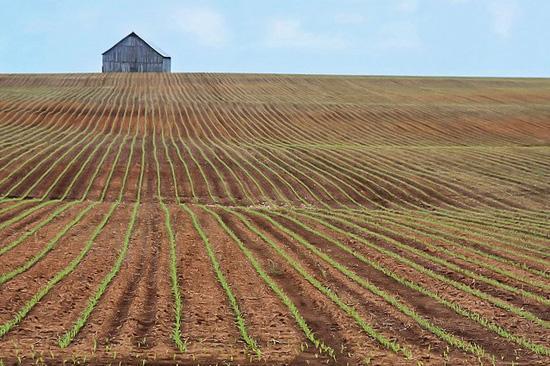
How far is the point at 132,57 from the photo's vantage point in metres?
70.8

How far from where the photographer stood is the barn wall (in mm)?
70500

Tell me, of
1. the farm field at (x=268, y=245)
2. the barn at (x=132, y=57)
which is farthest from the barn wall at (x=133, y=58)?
the farm field at (x=268, y=245)

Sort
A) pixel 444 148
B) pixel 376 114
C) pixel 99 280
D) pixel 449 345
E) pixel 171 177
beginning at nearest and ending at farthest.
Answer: pixel 449 345 < pixel 99 280 < pixel 171 177 < pixel 444 148 < pixel 376 114

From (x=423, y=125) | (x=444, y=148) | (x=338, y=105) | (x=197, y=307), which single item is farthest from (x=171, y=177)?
(x=338, y=105)

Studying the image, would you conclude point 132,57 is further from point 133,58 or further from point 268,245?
point 268,245

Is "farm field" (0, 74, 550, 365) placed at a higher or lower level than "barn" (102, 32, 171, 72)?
lower

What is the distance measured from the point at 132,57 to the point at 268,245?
62.3 m

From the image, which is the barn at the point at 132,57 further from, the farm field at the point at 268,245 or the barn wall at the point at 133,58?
the farm field at the point at 268,245

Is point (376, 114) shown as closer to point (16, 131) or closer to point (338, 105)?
point (338, 105)

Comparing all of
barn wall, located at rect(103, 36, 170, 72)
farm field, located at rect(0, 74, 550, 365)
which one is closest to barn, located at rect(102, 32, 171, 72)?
barn wall, located at rect(103, 36, 170, 72)

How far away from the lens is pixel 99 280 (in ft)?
33.9

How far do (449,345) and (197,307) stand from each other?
387cm

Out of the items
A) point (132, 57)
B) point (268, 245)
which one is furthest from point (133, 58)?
point (268, 245)

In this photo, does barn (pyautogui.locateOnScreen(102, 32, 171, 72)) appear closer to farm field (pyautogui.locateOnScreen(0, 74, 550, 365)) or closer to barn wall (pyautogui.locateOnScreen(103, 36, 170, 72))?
barn wall (pyautogui.locateOnScreen(103, 36, 170, 72))
